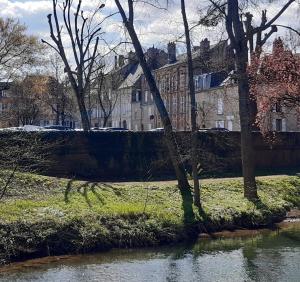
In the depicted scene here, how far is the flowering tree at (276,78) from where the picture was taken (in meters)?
28.6

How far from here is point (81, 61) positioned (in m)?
39.7

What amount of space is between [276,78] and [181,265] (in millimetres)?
15656

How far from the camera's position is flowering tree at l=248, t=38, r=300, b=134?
93.9 ft

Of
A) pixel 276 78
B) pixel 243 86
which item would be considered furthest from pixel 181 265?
pixel 276 78

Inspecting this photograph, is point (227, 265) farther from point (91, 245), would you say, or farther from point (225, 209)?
point (225, 209)

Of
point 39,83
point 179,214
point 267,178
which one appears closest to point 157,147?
point 267,178

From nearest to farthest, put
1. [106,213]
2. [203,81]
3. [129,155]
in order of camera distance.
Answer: [106,213] → [129,155] → [203,81]

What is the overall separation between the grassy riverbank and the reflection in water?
60 cm

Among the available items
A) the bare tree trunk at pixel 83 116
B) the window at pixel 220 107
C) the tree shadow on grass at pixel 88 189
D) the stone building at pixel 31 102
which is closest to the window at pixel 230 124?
the window at pixel 220 107

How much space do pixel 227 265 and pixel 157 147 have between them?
14.2 m

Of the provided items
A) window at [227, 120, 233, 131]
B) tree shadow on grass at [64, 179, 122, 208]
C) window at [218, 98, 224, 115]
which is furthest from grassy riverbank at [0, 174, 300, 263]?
window at [218, 98, 224, 115]

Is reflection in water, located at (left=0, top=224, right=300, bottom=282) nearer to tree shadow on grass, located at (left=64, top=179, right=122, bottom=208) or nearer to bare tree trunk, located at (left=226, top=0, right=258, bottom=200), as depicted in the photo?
tree shadow on grass, located at (left=64, top=179, right=122, bottom=208)

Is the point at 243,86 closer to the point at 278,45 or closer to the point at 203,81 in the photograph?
the point at 278,45

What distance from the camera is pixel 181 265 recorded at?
51.4 feet
